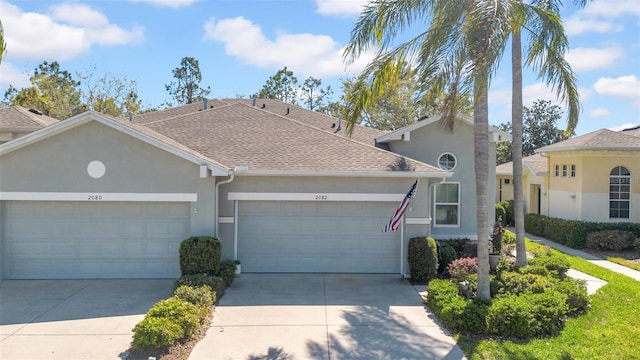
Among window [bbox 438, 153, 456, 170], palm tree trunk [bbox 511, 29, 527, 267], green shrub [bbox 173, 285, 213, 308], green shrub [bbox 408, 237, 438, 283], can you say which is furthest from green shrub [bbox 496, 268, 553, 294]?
green shrub [bbox 173, 285, 213, 308]

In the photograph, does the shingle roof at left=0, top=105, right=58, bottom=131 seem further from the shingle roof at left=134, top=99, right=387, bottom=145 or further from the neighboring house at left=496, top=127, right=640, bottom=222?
the neighboring house at left=496, top=127, right=640, bottom=222

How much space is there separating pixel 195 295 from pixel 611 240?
1580 cm

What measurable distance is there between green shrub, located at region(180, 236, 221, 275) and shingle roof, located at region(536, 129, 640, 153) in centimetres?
1574

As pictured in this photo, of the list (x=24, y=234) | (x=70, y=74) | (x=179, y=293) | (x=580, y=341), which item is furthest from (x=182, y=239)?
(x=70, y=74)

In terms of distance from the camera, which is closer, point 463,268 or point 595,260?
point 463,268

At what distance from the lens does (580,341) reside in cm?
830

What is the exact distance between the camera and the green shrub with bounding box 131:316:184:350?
7449 millimetres

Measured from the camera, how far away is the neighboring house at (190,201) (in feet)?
38.9

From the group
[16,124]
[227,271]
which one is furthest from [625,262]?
[16,124]

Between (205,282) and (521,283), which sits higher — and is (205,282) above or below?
below

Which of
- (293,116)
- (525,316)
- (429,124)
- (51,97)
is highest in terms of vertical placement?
(51,97)

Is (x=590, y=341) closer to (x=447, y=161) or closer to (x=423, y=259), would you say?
(x=423, y=259)

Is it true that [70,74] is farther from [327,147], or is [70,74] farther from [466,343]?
[466,343]

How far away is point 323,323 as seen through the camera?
29.8 ft
